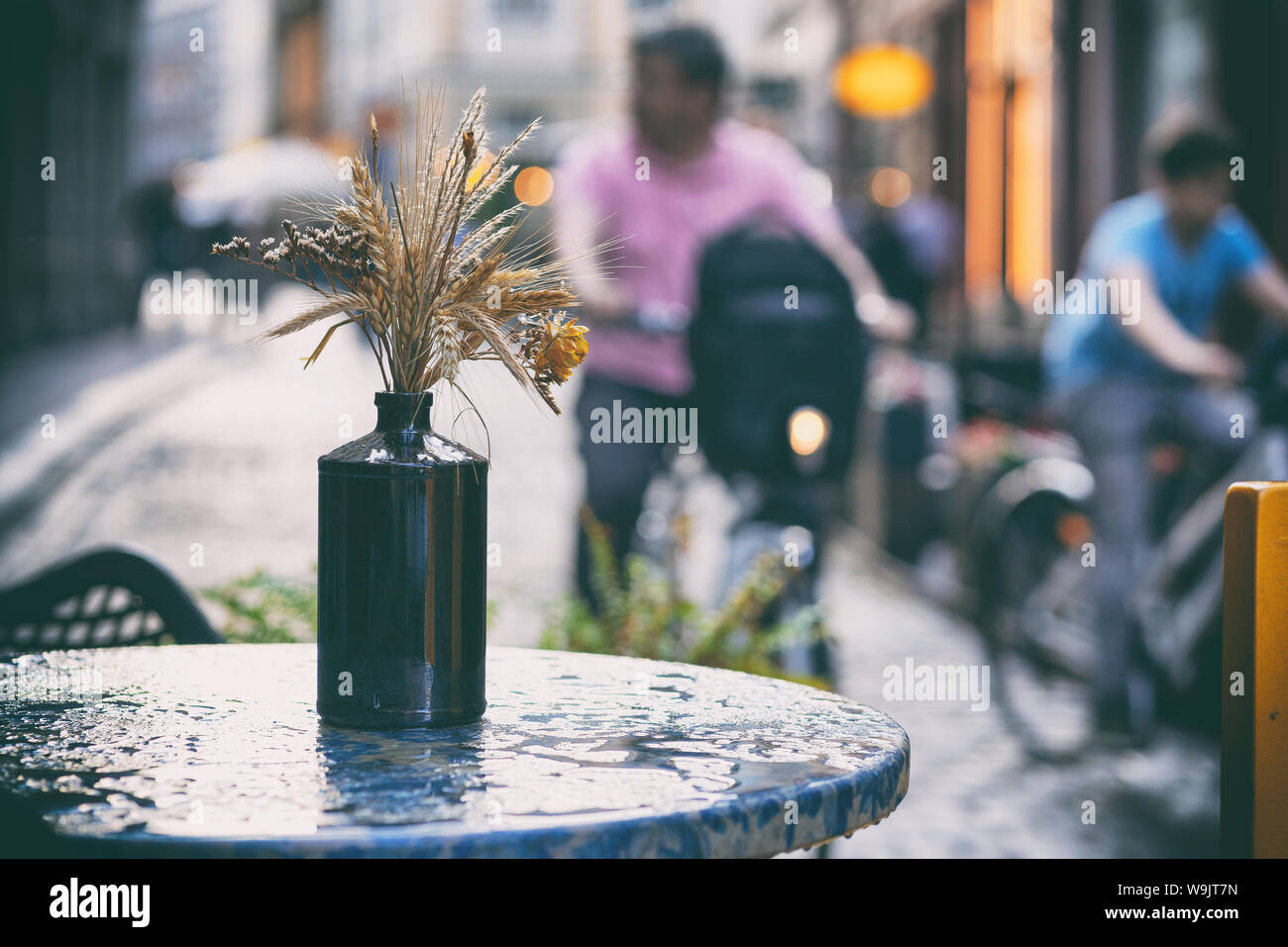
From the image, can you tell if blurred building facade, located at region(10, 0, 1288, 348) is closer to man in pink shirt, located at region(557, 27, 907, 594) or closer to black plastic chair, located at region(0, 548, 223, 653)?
man in pink shirt, located at region(557, 27, 907, 594)

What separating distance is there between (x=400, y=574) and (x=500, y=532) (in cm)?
782

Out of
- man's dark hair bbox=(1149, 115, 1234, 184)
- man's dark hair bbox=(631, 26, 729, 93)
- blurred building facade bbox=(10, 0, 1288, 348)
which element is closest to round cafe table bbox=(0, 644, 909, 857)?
blurred building facade bbox=(10, 0, 1288, 348)

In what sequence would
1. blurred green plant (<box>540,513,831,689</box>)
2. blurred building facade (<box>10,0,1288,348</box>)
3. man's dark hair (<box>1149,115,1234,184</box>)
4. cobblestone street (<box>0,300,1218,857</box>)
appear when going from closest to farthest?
blurred green plant (<box>540,513,831,689</box>) → cobblestone street (<box>0,300,1218,857</box>) → man's dark hair (<box>1149,115,1234,184</box>) → blurred building facade (<box>10,0,1288,348</box>)

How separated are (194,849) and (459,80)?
4779 cm

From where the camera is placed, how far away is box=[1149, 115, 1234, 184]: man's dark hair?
573cm

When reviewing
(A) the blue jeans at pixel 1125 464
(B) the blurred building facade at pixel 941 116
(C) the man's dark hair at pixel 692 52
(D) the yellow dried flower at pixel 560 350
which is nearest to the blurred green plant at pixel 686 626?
(B) the blurred building facade at pixel 941 116

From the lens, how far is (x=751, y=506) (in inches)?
179

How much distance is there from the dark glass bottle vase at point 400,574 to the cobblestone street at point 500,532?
0.14m

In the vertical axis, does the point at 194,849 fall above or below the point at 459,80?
below

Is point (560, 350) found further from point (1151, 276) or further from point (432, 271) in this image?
point (1151, 276)

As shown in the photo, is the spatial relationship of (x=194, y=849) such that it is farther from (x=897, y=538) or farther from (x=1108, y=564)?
(x=897, y=538)

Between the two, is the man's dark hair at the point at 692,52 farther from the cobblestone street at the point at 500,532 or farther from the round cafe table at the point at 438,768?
the round cafe table at the point at 438,768

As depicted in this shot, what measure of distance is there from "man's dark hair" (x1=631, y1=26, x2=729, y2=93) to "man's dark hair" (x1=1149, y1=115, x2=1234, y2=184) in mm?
1622
